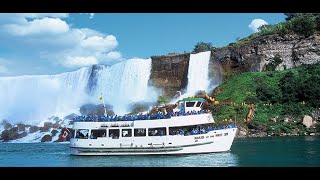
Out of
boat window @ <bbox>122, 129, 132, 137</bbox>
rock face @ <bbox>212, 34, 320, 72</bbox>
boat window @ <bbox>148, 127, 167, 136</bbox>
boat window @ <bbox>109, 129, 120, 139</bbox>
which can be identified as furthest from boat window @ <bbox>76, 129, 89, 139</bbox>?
rock face @ <bbox>212, 34, 320, 72</bbox>

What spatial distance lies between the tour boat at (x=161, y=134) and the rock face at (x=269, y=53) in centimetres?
2342

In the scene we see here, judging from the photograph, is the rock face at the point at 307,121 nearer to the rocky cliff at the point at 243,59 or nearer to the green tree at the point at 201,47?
the rocky cliff at the point at 243,59

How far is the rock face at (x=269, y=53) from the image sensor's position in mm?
39406

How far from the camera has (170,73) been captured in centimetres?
4494

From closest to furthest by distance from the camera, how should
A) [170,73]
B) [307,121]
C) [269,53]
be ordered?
[307,121], [269,53], [170,73]

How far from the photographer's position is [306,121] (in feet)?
100

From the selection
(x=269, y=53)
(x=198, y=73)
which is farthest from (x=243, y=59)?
(x=198, y=73)

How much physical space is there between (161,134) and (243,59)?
2565cm

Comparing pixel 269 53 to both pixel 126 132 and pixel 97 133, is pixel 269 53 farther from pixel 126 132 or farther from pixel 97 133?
pixel 97 133
